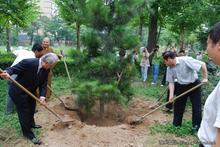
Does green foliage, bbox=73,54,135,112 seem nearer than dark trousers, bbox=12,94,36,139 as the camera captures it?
No

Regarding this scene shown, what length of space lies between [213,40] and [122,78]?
613cm

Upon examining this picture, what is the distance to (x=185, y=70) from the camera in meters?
6.52

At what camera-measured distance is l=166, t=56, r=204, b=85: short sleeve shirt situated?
640 cm

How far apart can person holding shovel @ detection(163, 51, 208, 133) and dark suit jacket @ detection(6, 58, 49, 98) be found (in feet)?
7.51

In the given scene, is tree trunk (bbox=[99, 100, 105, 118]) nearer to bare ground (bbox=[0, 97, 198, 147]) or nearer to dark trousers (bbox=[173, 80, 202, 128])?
bare ground (bbox=[0, 97, 198, 147])

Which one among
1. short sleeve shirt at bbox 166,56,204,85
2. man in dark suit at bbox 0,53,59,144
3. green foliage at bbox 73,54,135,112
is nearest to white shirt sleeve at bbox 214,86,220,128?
man in dark suit at bbox 0,53,59,144

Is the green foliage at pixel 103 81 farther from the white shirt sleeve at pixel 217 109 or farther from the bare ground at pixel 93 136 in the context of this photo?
the white shirt sleeve at pixel 217 109

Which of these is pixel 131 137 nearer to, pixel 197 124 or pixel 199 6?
pixel 197 124

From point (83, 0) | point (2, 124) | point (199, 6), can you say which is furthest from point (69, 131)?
point (199, 6)

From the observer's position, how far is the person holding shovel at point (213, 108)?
5.80 feet

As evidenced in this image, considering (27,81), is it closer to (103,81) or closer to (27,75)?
(27,75)

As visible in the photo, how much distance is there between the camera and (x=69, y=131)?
648 centimetres

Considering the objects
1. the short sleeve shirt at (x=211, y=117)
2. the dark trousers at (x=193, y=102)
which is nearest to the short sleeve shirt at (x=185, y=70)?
the dark trousers at (x=193, y=102)

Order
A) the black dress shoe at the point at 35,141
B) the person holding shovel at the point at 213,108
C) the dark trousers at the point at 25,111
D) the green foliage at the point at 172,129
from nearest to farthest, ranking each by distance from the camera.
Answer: the person holding shovel at the point at 213,108, the dark trousers at the point at 25,111, the black dress shoe at the point at 35,141, the green foliage at the point at 172,129
